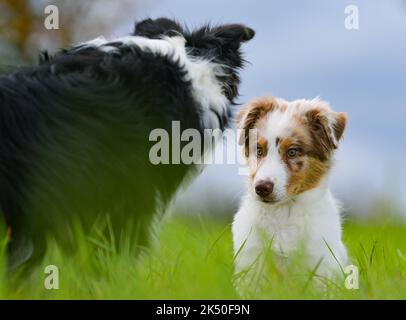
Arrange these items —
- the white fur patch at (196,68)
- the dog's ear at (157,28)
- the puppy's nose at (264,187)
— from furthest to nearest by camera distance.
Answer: the dog's ear at (157,28), the white fur patch at (196,68), the puppy's nose at (264,187)

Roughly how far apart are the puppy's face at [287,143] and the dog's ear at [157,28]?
82 centimetres

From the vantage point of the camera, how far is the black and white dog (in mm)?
4285

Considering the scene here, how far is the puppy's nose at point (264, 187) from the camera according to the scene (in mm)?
4137

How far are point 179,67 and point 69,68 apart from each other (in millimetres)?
731

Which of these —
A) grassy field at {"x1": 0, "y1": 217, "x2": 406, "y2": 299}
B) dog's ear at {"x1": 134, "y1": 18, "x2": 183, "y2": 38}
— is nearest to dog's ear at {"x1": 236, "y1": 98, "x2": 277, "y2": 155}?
grassy field at {"x1": 0, "y1": 217, "x2": 406, "y2": 299}

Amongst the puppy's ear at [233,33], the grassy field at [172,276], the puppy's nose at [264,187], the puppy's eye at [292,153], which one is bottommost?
the grassy field at [172,276]

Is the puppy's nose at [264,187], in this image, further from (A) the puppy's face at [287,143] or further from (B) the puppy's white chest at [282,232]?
(B) the puppy's white chest at [282,232]

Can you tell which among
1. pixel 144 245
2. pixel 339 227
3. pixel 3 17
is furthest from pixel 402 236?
pixel 3 17

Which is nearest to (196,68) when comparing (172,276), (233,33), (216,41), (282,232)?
(216,41)

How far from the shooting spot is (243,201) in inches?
180

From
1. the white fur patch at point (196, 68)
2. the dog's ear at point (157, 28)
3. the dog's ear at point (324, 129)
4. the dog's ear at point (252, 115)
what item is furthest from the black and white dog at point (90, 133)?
the dog's ear at point (324, 129)

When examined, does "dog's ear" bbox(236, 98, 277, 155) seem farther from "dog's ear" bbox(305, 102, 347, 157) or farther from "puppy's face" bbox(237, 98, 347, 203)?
"dog's ear" bbox(305, 102, 347, 157)

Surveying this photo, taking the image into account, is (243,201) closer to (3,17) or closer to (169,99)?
(169,99)

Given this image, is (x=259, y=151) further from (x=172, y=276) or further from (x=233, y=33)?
(x=233, y=33)
